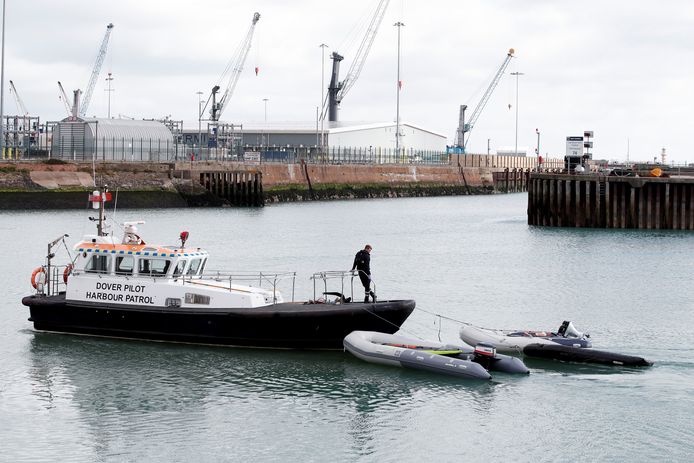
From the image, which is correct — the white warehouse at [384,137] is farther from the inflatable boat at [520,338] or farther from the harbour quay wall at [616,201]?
the inflatable boat at [520,338]

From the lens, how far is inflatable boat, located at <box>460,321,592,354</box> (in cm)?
2673

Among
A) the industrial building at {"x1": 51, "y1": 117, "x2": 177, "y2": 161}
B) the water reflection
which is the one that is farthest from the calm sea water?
the industrial building at {"x1": 51, "y1": 117, "x2": 177, "y2": 161}

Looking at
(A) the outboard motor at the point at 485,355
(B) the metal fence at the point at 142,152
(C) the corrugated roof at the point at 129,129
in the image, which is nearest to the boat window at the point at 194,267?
(A) the outboard motor at the point at 485,355

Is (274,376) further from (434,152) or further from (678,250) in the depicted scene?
(434,152)

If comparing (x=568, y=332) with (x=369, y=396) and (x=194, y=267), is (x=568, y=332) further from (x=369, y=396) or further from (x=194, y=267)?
(x=194, y=267)

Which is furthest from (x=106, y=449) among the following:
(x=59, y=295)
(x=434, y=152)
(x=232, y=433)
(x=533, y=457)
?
(x=434, y=152)

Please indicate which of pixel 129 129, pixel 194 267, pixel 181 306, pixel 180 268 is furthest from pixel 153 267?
pixel 129 129

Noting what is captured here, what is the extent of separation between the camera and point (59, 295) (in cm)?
2903

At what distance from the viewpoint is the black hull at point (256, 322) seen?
85.7 ft

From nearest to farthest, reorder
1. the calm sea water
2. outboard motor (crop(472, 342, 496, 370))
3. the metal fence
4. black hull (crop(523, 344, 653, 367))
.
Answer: the calm sea water, outboard motor (crop(472, 342, 496, 370)), black hull (crop(523, 344, 653, 367)), the metal fence

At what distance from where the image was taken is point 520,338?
27.1 metres

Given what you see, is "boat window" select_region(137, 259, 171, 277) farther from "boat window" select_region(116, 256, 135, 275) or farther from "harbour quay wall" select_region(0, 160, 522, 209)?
"harbour quay wall" select_region(0, 160, 522, 209)

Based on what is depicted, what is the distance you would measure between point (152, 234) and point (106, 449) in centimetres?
3743

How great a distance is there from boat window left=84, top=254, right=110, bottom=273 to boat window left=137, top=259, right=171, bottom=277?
38.4 inches
